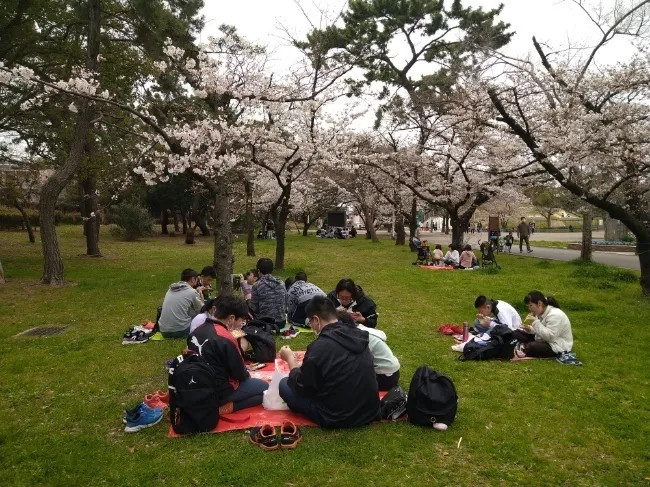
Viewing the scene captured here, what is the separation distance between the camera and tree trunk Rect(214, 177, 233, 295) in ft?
31.0

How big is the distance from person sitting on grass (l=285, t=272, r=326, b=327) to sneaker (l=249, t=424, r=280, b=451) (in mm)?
3775

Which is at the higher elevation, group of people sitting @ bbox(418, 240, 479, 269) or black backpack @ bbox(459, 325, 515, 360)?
group of people sitting @ bbox(418, 240, 479, 269)

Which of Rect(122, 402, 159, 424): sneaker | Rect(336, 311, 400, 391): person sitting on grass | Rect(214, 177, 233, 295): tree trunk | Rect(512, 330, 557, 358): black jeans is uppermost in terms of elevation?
Rect(214, 177, 233, 295): tree trunk

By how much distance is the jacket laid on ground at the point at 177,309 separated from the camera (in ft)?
22.8

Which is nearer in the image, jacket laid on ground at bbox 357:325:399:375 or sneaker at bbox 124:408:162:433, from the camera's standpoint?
sneaker at bbox 124:408:162:433

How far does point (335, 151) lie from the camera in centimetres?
1345

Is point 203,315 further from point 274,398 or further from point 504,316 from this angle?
point 504,316

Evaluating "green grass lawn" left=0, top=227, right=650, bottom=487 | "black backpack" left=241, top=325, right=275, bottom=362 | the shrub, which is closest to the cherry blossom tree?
"green grass lawn" left=0, top=227, right=650, bottom=487

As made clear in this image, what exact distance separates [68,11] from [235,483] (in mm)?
13996

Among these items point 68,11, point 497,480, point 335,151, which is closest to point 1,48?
point 68,11

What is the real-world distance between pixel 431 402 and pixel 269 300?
12.5 feet

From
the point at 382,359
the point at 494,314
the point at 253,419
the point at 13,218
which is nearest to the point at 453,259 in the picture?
the point at 494,314

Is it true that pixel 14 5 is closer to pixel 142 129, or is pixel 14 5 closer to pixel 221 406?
pixel 142 129

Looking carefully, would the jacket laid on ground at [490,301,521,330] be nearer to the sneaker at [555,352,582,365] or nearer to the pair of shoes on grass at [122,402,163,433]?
the sneaker at [555,352,582,365]
